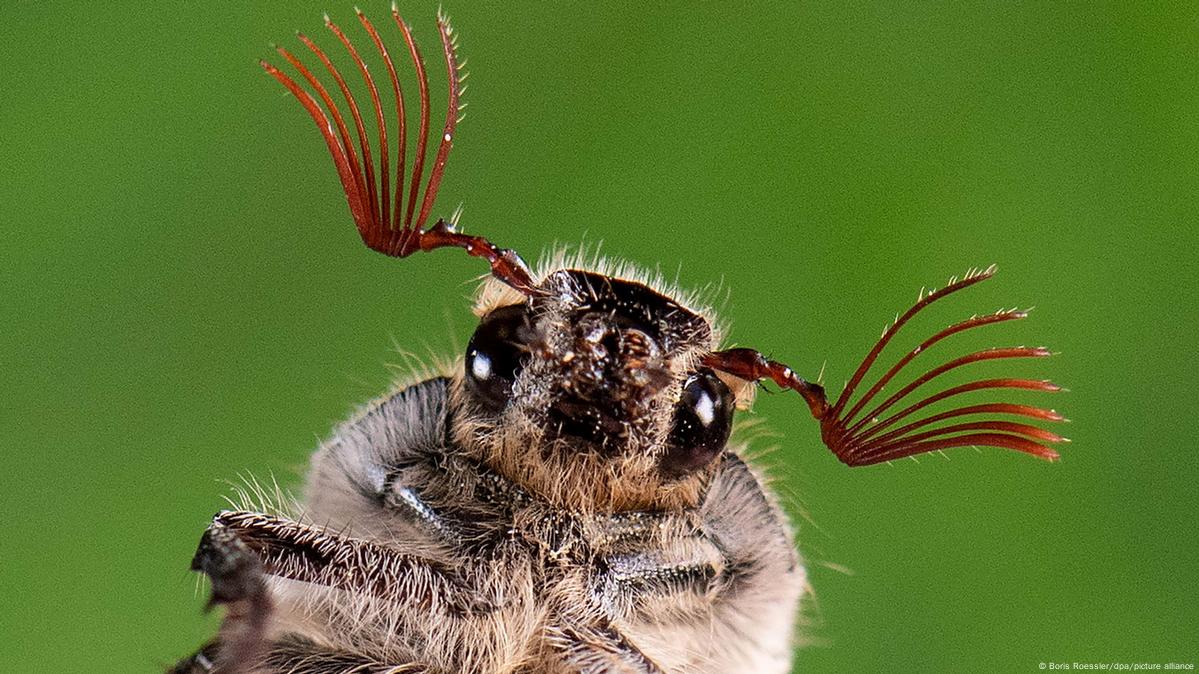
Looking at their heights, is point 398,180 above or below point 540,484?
above

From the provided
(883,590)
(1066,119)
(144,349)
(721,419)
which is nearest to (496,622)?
(721,419)

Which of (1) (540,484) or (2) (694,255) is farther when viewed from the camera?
(2) (694,255)

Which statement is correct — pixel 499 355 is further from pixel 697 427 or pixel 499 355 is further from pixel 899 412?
pixel 899 412

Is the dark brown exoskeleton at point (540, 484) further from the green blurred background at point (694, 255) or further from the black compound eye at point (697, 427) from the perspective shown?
the green blurred background at point (694, 255)

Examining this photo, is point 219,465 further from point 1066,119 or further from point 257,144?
point 1066,119

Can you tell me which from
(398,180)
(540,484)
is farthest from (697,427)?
(398,180)

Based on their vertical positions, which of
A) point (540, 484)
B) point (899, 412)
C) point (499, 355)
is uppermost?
point (899, 412)
